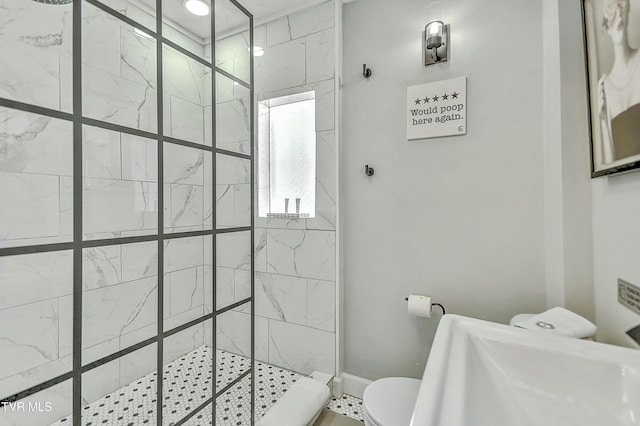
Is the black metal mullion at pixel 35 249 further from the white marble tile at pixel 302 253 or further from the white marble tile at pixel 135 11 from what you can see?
the white marble tile at pixel 302 253

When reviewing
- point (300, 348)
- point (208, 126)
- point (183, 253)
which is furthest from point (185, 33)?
point (300, 348)

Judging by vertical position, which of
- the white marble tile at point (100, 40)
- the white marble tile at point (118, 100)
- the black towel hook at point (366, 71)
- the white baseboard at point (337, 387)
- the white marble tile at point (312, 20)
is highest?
the white marble tile at point (312, 20)

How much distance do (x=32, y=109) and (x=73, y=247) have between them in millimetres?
334

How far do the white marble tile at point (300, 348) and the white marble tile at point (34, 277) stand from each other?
151cm

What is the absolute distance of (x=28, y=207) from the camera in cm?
67

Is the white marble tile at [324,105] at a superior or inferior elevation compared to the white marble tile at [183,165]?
superior

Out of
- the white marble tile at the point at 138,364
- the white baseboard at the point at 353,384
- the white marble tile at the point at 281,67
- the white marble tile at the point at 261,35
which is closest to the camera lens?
the white marble tile at the point at 138,364

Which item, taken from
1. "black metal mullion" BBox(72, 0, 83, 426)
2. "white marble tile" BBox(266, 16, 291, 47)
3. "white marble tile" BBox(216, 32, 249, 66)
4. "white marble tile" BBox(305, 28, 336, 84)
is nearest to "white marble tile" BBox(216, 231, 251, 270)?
"black metal mullion" BBox(72, 0, 83, 426)

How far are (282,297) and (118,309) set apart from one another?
1310mm

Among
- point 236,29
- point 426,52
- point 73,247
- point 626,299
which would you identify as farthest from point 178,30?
point 626,299

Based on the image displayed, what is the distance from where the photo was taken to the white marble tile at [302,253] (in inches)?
75.2

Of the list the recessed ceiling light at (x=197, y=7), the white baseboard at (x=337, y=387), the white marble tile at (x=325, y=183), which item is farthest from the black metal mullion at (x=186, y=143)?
the white baseboard at (x=337, y=387)

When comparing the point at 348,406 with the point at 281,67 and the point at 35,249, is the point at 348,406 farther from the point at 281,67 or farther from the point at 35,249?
the point at 281,67

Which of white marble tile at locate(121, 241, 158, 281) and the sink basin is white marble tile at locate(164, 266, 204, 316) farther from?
the sink basin
